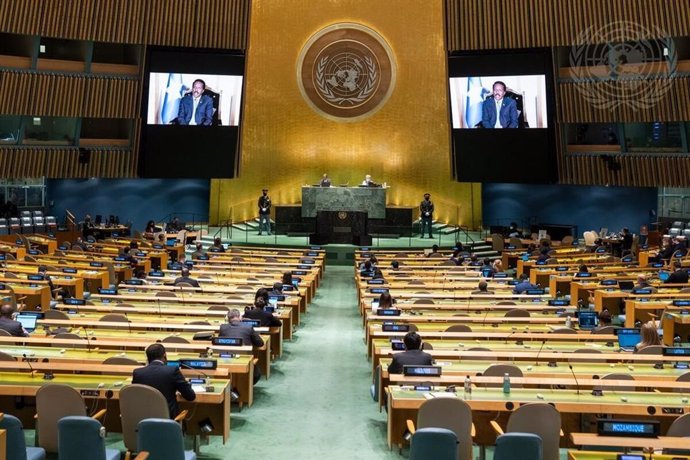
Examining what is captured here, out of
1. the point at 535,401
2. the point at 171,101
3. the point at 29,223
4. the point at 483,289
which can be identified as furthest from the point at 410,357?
the point at 29,223

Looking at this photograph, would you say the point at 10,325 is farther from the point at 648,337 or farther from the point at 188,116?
the point at 188,116

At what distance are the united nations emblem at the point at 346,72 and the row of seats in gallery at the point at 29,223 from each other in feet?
33.2

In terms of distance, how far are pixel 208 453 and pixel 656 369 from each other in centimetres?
455

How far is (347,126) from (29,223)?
1169cm

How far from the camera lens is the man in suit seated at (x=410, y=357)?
7.70 metres

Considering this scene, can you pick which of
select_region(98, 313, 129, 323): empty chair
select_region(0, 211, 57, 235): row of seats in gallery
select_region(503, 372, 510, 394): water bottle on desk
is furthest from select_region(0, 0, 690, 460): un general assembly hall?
select_region(98, 313, 129, 323): empty chair

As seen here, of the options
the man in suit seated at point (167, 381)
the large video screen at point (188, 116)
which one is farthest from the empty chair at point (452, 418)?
the large video screen at point (188, 116)

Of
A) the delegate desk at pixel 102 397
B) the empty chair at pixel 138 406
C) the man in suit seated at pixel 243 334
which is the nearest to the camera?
the empty chair at pixel 138 406

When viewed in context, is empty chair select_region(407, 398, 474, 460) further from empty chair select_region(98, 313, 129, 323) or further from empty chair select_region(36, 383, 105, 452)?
empty chair select_region(98, 313, 129, 323)

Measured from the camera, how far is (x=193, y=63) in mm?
25172

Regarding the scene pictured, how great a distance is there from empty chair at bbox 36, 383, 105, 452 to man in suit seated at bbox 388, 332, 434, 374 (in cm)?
280

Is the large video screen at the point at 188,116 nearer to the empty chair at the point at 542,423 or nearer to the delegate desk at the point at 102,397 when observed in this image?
the delegate desk at the point at 102,397

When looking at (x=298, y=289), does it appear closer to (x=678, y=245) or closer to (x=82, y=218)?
(x=678, y=245)

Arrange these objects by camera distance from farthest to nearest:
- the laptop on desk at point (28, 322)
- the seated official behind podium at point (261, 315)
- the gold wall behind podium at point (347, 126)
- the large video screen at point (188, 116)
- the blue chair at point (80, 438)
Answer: the gold wall behind podium at point (347, 126) → the large video screen at point (188, 116) → the seated official behind podium at point (261, 315) → the laptop on desk at point (28, 322) → the blue chair at point (80, 438)
